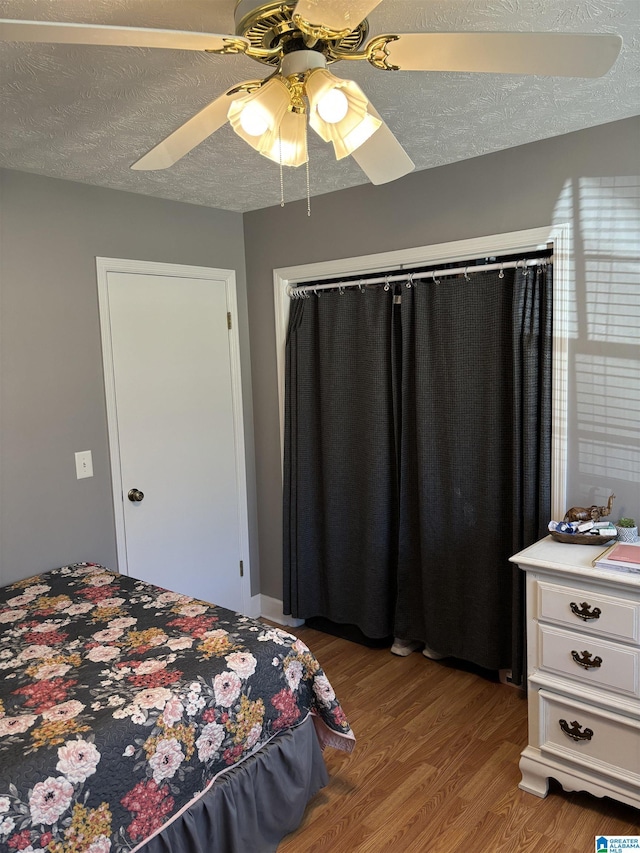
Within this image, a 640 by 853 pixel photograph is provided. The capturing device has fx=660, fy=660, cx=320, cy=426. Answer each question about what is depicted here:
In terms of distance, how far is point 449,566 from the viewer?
3.14m

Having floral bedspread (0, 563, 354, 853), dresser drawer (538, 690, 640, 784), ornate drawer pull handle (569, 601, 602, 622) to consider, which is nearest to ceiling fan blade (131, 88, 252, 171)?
floral bedspread (0, 563, 354, 853)

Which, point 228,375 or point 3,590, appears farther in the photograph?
point 228,375

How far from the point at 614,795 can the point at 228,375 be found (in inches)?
103

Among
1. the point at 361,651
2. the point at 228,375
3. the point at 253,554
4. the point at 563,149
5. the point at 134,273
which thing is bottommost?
the point at 361,651

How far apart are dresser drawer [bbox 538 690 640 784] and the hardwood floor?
19 centimetres

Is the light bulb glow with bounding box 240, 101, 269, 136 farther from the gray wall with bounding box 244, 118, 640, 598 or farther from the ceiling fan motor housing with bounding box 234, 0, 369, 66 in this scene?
the gray wall with bounding box 244, 118, 640, 598

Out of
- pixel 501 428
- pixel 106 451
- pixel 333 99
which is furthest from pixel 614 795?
pixel 106 451

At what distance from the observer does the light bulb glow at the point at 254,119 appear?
54.7 inches

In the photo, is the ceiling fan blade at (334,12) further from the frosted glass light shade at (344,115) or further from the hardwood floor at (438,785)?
the hardwood floor at (438,785)

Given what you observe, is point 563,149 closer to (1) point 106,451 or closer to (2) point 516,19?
(2) point 516,19

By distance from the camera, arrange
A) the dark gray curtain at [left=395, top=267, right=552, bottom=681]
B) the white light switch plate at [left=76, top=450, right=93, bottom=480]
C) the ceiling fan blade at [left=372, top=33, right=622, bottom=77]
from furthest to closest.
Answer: the white light switch plate at [left=76, top=450, right=93, bottom=480] < the dark gray curtain at [left=395, top=267, right=552, bottom=681] < the ceiling fan blade at [left=372, top=33, right=622, bottom=77]

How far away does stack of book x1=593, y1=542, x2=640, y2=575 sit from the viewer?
211 cm

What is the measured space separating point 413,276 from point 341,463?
1.04 m

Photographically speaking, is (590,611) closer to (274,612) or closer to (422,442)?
(422,442)
